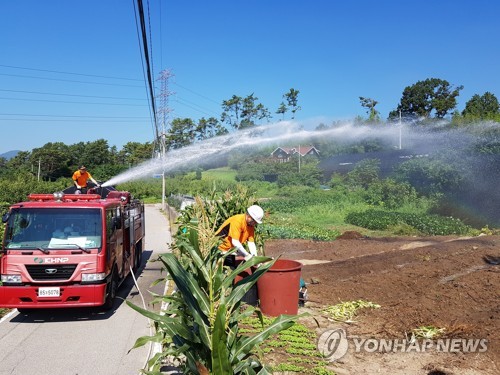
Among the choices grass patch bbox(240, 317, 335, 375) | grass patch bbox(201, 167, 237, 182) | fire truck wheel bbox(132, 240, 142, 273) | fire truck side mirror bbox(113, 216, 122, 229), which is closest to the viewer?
grass patch bbox(240, 317, 335, 375)

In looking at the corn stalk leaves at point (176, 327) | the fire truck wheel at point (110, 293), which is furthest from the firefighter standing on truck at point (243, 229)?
the fire truck wheel at point (110, 293)

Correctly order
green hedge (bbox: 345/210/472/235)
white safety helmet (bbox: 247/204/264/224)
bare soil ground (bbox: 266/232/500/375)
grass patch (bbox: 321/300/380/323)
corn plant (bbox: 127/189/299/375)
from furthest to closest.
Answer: green hedge (bbox: 345/210/472/235), grass patch (bbox: 321/300/380/323), white safety helmet (bbox: 247/204/264/224), bare soil ground (bbox: 266/232/500/375), corn plant (bbox: 127/189/299/375)

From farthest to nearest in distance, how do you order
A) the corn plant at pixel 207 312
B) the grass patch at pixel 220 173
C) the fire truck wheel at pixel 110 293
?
1. the grass patch at pixel 220 173
2. the fire truck wheel at pixel 110 293
3. the corn plant at pixel 207 312

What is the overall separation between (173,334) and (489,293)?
20.6 feet

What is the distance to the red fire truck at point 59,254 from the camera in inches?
324

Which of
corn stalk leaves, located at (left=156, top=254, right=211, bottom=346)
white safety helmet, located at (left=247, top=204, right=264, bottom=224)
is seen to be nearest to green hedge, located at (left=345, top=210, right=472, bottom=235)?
white safety helmet, located at (left=247, top=204, right=264, bottom=224)

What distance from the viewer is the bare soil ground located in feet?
19.6

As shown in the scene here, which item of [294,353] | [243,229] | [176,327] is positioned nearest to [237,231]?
Answer: [243,229]

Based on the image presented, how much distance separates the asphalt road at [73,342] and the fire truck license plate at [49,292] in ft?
1.87

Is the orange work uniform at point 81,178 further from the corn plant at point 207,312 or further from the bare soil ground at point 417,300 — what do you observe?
the corn plant at point 207,312

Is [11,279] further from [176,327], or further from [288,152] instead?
[288,152]

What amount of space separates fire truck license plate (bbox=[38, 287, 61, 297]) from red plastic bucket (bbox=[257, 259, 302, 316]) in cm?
364

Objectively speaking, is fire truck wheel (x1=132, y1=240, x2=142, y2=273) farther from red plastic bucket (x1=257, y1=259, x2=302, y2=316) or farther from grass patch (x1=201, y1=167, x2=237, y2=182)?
grass patch (x1=201, y1=167, x2=237, y2=182)

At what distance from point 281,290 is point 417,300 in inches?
100
